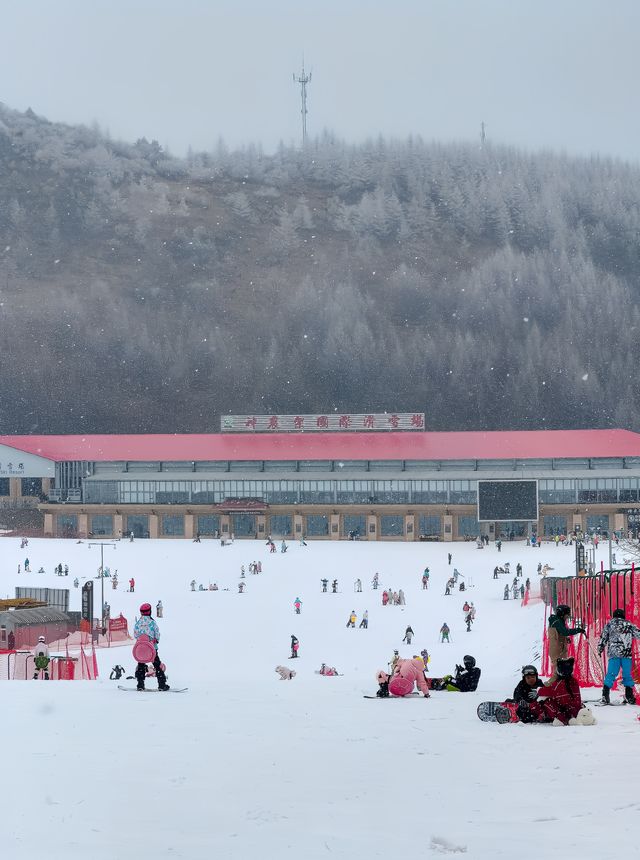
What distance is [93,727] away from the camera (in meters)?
12.8

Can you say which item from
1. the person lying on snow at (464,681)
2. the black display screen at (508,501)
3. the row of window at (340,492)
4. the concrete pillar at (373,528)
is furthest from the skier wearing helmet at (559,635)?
the concrete pillar at (373,528)

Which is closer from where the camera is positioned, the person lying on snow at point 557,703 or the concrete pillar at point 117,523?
the person lying on snow at point 557,703

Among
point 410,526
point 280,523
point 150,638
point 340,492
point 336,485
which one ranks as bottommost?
point 150,638

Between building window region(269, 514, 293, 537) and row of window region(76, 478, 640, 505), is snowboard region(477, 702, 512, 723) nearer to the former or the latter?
row of window region(76, 478, 640, 505)

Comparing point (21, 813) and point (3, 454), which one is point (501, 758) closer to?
A: point (21, 813)

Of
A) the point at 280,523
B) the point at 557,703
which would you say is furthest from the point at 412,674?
the point at 280,523

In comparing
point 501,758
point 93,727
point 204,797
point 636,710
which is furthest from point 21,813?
point 636,710

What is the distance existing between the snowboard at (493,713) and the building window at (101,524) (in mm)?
77056

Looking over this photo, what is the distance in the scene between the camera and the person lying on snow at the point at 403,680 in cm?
1662

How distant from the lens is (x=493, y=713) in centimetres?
1380

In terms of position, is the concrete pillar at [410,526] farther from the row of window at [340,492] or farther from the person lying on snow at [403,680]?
the person lying on snow at [403,680]

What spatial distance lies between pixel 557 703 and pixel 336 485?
74.3m

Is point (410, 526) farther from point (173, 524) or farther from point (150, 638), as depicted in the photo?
point (150, 638)

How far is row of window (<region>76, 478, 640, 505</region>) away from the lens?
84.9 meters
